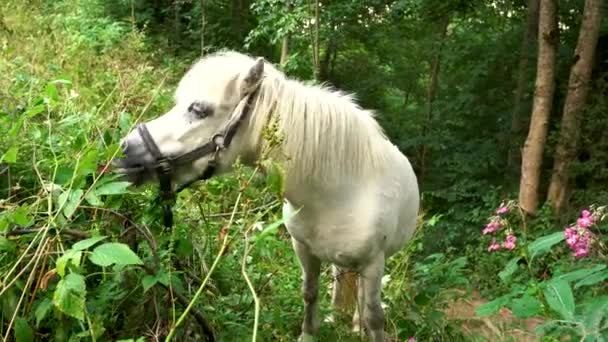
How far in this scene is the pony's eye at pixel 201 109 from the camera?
2334 mm

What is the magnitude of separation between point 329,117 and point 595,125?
21.9 ft

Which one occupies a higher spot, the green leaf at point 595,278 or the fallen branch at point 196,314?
the green leaf at point 595,278

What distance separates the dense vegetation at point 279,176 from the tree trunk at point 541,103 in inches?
1.7

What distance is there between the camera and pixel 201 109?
7.66ft

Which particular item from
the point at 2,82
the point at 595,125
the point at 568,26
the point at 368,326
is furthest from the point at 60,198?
the point at 568,26

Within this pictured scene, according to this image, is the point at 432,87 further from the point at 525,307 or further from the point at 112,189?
the point at 112,189

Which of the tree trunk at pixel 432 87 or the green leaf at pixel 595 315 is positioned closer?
the green leaf at pixel 595 315

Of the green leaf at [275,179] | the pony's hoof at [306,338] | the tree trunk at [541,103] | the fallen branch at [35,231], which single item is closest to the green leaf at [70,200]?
Result: the fallen branch at [35,231]

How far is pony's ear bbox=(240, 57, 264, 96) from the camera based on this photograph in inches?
92.0

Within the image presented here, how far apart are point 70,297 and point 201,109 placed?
101 cm

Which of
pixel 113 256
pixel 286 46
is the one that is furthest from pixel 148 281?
pixel 286 46

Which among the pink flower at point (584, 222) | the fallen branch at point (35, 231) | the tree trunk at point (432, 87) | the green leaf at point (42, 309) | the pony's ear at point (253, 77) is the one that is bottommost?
the tree trunk at point (432, 87)

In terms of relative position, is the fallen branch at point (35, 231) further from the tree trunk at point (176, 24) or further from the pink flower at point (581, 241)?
the tree trunk at point (176, 24)

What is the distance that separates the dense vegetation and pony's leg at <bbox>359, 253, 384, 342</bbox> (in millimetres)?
252
